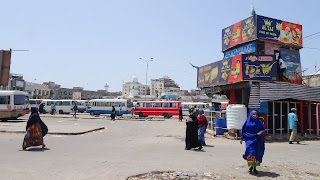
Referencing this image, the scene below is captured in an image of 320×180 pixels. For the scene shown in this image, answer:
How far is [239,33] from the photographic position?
16422mm

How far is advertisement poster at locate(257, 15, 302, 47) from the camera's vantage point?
15039mm

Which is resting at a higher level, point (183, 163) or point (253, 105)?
point (253, 105)

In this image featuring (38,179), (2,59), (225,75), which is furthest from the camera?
(225,75)

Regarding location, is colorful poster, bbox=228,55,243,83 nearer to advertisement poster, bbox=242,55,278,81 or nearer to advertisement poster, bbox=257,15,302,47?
advertisement poster, bbox=242,55,278,81

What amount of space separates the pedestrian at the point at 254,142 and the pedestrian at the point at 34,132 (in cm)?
676

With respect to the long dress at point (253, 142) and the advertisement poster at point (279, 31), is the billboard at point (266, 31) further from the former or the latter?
the long dress at point (253, 142)

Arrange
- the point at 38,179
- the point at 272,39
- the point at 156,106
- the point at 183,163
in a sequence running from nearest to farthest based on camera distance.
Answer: the point at 38,179, the point at 183,163, the point at 272,39, the point at 156,106

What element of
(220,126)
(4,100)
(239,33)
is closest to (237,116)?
(220,126)

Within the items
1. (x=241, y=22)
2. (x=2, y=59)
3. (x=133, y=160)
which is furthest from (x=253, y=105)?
(x=2, y=59)

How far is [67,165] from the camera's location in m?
6.18

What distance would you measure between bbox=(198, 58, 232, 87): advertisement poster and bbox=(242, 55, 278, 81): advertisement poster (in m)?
1.22

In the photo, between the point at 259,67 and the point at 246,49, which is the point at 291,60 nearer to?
the point at 246,49

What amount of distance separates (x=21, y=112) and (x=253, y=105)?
19.6m

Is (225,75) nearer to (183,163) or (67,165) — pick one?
(183,163)
